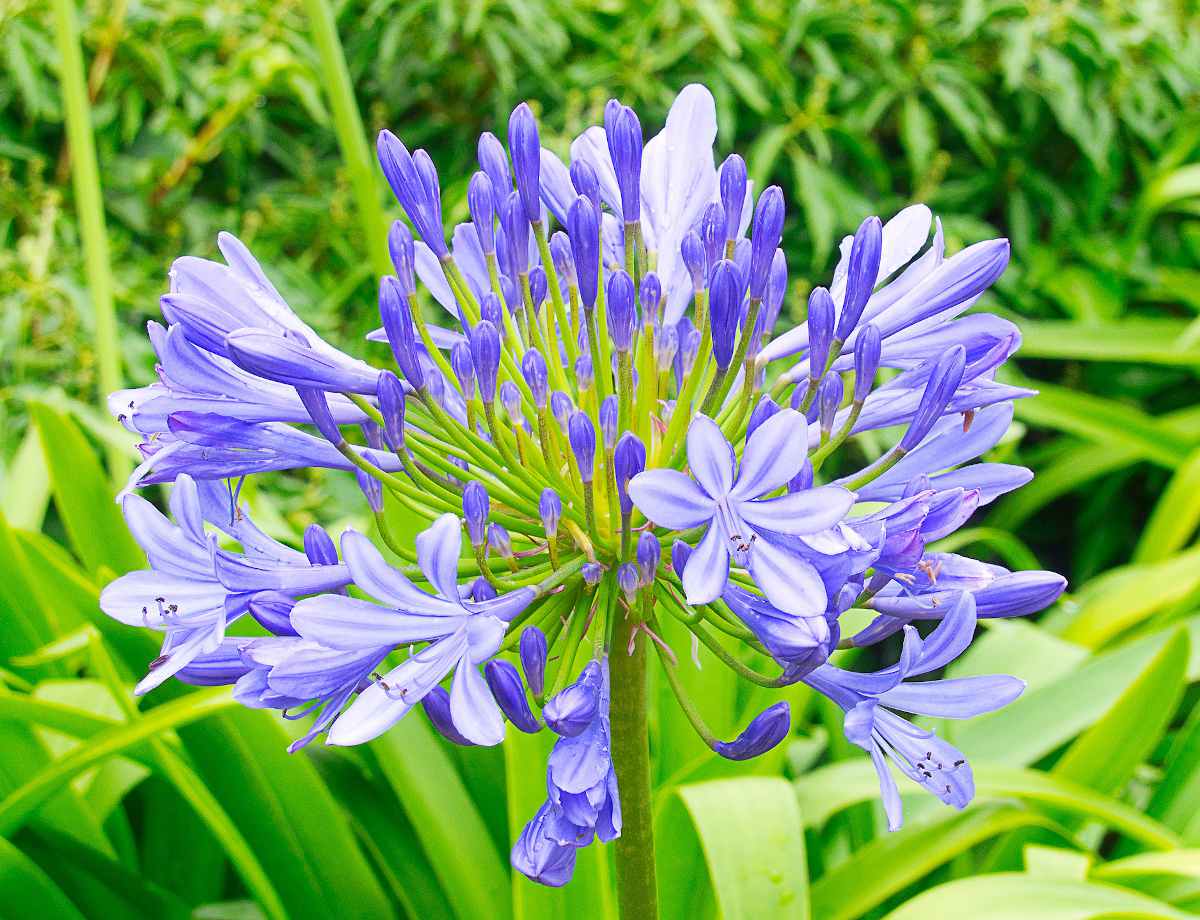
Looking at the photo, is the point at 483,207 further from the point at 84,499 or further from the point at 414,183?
the point at 84,499

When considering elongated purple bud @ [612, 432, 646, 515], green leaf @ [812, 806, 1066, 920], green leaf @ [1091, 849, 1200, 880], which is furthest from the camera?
green leaf @ [812, 806, 1066, 920]

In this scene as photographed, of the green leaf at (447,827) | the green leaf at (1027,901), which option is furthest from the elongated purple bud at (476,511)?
the green leaf at (1027,901)

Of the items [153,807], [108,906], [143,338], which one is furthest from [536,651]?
[143,338]

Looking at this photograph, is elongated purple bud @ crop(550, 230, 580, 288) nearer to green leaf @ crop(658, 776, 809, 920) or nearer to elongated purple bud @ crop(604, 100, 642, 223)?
elongated purple bud @ crop(604, 100, 642, 223)

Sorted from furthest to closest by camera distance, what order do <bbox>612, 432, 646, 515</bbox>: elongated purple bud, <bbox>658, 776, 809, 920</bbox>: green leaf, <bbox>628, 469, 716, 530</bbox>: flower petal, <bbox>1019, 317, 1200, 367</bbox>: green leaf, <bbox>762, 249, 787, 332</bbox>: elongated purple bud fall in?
<bbox>1019, 317, 1200, 367</bbox>: green leaf → <bbox>658, 776, 809, 920</bbox>: green leaf → <bbox>762, 249, 787, 332</bbox>: elongated purple bud → <bbox>612, 432, 646, 515</bbox>: elongated purple bud → <bbox>628, 469, 716, 530</bbox>: flower petal

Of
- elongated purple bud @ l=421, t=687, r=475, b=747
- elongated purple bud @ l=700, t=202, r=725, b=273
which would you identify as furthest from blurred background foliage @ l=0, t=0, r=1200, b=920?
elongated purple bud @ l=700, t=202, r=725, b=273

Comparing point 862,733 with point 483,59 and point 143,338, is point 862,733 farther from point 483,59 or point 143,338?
point 483,59

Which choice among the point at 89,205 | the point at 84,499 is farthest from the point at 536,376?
the point at 89,205
